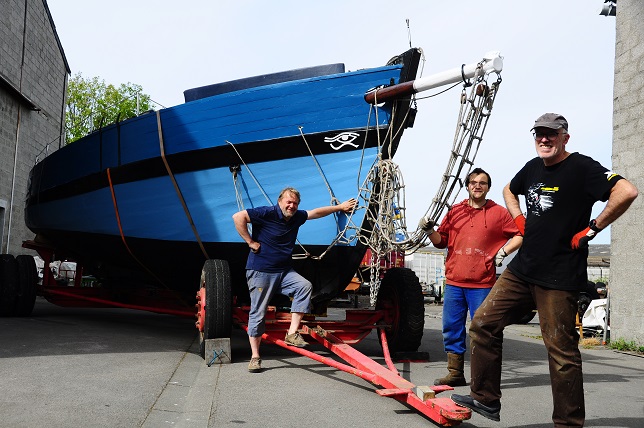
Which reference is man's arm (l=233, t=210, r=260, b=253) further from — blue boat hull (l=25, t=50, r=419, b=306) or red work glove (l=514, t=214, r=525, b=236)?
red work glove (l=514, t=214, r=525, b=236)

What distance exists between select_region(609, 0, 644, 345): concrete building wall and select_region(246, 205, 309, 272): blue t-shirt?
451cm

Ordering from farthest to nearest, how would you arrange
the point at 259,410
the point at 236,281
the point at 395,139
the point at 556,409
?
1. the point at 236,281
2. the point at 395,139
3. the point at 259,410
4. the point at 556,409

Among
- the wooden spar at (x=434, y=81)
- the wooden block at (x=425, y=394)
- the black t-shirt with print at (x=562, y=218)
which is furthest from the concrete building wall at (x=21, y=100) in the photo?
the black t-shirt with print at (x=562, y=218)

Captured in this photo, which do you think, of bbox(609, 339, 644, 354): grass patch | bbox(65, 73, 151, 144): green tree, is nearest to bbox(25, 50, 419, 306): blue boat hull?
bbox(609, 339, 644, 354): grass patch

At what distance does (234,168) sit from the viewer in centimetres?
607

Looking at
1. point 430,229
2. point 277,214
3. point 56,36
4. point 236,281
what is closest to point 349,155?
point 277,214

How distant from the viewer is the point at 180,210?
641 centimetres

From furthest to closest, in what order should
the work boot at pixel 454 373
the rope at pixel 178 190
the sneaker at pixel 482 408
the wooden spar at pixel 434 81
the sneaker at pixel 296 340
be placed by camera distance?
the rope at pixel 178 190, the sneaker at pixel 296 340, the wooden spar at pixel 434 81, the work boot at pixel 454 373, the sneaker at pixel 482 408

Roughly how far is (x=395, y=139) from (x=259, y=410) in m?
2.94

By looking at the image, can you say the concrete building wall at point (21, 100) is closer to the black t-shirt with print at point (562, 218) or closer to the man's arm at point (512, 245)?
the man's arm at point (512, 245)

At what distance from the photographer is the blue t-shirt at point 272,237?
4.98 metres

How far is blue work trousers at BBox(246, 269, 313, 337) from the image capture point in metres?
4.90

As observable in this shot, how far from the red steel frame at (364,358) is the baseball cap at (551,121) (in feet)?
4.96

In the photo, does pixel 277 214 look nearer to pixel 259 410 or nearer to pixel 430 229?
pixel 430 229
